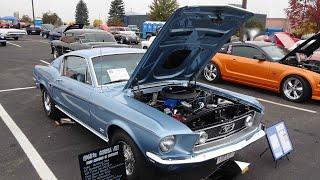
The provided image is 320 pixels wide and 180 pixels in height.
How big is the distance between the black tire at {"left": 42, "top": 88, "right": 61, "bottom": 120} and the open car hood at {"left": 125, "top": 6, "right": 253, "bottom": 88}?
87.8 inches

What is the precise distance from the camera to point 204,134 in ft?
12.2

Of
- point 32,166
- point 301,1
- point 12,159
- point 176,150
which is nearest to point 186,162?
point 176,150

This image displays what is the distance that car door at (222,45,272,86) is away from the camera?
870 centimetres

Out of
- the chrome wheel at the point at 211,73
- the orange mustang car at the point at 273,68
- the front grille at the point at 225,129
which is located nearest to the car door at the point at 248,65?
the orange mustang car at the point at 273,68

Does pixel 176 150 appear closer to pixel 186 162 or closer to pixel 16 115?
pixel 186 162

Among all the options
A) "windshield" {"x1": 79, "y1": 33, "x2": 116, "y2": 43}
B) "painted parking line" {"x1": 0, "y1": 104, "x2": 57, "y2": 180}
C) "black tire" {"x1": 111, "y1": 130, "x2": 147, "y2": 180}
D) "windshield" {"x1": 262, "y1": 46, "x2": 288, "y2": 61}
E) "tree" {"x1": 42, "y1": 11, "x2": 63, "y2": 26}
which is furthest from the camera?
"tree" {"x1": 42, "y1": 11, "x2": 63, "y2": 26}

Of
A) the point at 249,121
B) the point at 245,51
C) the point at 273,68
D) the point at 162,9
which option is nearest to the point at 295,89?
the point at 273,68

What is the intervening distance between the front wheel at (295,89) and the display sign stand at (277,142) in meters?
3.46

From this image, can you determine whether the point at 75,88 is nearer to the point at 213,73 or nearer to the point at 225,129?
the point at 225,129

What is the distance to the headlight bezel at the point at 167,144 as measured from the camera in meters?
3.46

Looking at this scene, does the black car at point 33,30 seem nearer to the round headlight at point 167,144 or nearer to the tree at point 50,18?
the tree at point 50,18

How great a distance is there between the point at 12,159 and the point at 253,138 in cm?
310

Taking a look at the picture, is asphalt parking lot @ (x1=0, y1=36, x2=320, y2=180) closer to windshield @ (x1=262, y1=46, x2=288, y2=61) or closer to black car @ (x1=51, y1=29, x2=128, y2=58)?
windshield @ (x1=262, y1=46, x2=288, y2=61)

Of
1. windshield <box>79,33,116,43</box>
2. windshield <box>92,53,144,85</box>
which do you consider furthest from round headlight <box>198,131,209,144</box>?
windshield <box>79,33,116,43</box>
